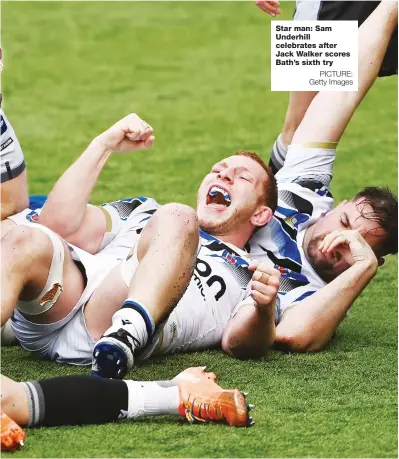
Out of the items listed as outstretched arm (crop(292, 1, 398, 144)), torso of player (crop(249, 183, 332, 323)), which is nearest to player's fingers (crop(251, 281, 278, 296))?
torso of player (crop(249, 183, 332, 323))

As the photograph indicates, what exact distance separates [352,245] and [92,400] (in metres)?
1.54

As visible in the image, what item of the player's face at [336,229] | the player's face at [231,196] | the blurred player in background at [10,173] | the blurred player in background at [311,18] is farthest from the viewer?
the blurred player in background at [311,18]

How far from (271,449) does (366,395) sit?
67 centimetres

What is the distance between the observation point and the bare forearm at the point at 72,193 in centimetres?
449

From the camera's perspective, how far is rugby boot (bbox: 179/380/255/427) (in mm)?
3660

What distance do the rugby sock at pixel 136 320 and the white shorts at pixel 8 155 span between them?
0.90 m

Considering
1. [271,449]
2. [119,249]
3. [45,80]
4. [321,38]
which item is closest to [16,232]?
[119,249]

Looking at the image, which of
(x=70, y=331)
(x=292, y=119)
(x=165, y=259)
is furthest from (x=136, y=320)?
(x=292, y=119)

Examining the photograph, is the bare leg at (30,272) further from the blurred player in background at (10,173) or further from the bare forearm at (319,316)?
the bare forearm at (319,316)

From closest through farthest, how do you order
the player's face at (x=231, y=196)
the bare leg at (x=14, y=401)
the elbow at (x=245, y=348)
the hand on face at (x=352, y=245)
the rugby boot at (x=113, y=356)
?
the bare leg at (x=14, y=401) < the rugby boot at (x=113, y=356) < the elbow at (x=245, y=348) < the hand on face at (x=352, y=245) < the player's face at (x=231, y=196)

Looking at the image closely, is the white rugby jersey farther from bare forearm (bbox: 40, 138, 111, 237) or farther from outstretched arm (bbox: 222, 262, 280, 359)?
bare forearm (bbox: 40, 138, 111, 237)

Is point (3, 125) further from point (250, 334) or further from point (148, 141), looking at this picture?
point (250, 334)

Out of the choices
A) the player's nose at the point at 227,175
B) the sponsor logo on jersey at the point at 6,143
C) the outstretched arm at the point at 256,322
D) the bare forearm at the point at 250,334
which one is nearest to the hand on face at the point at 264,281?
the outstretched arm at the point at 256,322
